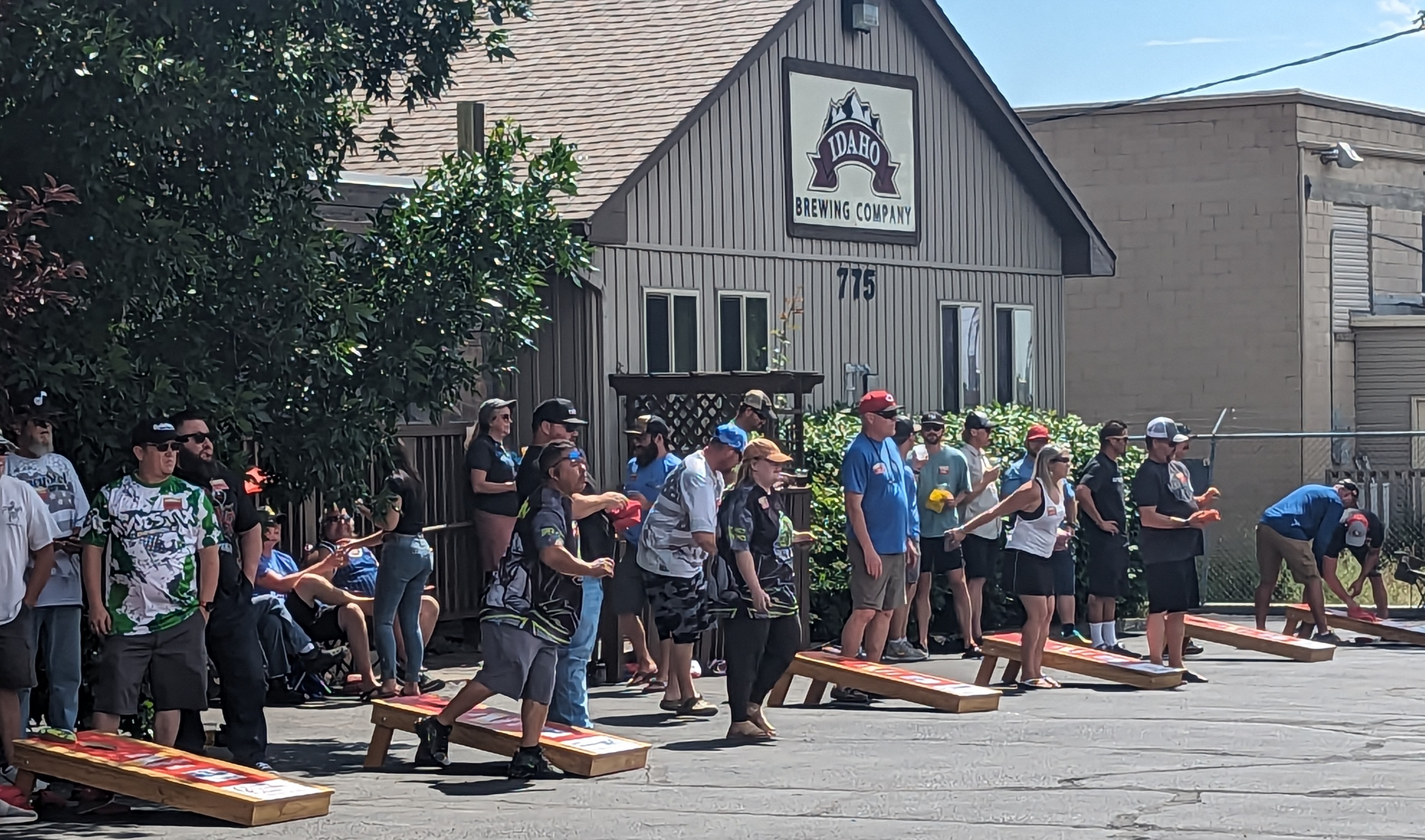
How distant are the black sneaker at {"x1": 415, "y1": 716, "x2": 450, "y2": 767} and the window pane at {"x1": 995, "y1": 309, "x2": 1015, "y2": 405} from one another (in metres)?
14.8

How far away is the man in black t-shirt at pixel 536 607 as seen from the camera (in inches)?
404

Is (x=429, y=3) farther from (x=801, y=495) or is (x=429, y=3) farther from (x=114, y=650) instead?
(x=801, y=495)

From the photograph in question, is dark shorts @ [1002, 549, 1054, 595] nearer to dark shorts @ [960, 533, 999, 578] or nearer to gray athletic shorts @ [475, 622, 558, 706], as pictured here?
dark shorts @ [960, 533, 999, 578]

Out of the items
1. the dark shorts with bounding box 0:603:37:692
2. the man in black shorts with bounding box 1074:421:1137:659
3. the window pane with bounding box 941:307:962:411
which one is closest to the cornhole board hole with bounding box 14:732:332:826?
the dark shorts with bounding box 0:603:37:692

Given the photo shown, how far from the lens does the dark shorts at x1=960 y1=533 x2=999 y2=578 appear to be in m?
16.9

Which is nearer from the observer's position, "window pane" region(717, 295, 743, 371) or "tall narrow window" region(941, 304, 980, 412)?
"window pane" region(717, 295, 743, 371)

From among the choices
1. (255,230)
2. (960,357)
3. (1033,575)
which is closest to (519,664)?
(255,230)

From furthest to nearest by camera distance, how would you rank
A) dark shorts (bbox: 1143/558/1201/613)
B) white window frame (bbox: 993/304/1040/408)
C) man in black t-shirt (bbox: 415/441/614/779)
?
white window frame (bbox: 993/304/1040/408) → dark shorts (bbox: 1143/558/1201/613) → man in black t-shirt (bbox: 415/441/614/779)

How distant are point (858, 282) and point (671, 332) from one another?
10.9ft

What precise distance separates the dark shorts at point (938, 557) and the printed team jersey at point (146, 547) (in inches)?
324

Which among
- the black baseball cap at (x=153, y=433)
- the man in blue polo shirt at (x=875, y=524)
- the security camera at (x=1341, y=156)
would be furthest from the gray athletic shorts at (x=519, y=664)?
the security camera at (x=1341, y=156)

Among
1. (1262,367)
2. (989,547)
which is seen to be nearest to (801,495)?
(989,547)

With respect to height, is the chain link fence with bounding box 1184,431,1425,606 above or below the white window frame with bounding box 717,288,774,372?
below

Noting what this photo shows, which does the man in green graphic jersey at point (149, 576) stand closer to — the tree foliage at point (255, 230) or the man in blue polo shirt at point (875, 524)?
the tree foliage at point (255, 230)
